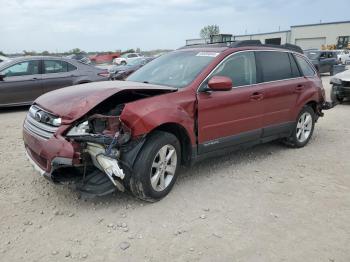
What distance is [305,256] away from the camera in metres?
3.28

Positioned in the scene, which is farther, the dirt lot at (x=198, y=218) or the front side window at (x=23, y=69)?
the front side window at (x=23, y=69)

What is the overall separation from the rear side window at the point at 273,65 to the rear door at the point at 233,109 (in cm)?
21

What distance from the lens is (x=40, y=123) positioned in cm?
416

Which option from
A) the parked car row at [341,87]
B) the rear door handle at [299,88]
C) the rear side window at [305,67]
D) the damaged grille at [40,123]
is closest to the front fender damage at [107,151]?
the damaged grille at [40,123]

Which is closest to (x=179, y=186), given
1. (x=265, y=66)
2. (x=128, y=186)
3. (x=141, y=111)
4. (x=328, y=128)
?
(x=128, y=186)

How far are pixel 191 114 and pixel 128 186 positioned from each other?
1.16 m

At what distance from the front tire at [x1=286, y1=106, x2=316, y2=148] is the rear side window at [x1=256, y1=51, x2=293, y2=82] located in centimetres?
80

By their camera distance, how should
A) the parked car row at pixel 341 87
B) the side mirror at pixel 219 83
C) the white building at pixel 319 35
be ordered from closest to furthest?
the side mirror at pixel 219 83 → the parked car row at pixel 341 87 → the white building at pixel 319 35

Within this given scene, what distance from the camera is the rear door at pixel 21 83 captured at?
978 centimetres

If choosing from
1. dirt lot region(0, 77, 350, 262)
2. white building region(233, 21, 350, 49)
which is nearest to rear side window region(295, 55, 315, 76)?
dirt lot region(0, 77, 350, 262)

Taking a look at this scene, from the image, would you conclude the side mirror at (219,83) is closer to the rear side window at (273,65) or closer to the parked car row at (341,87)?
the rear side window at (273,65)

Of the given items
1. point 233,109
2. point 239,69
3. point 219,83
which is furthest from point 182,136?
point 239,69

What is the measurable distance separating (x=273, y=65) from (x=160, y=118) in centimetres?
261

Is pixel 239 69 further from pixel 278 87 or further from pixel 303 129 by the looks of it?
pixel 303 129
